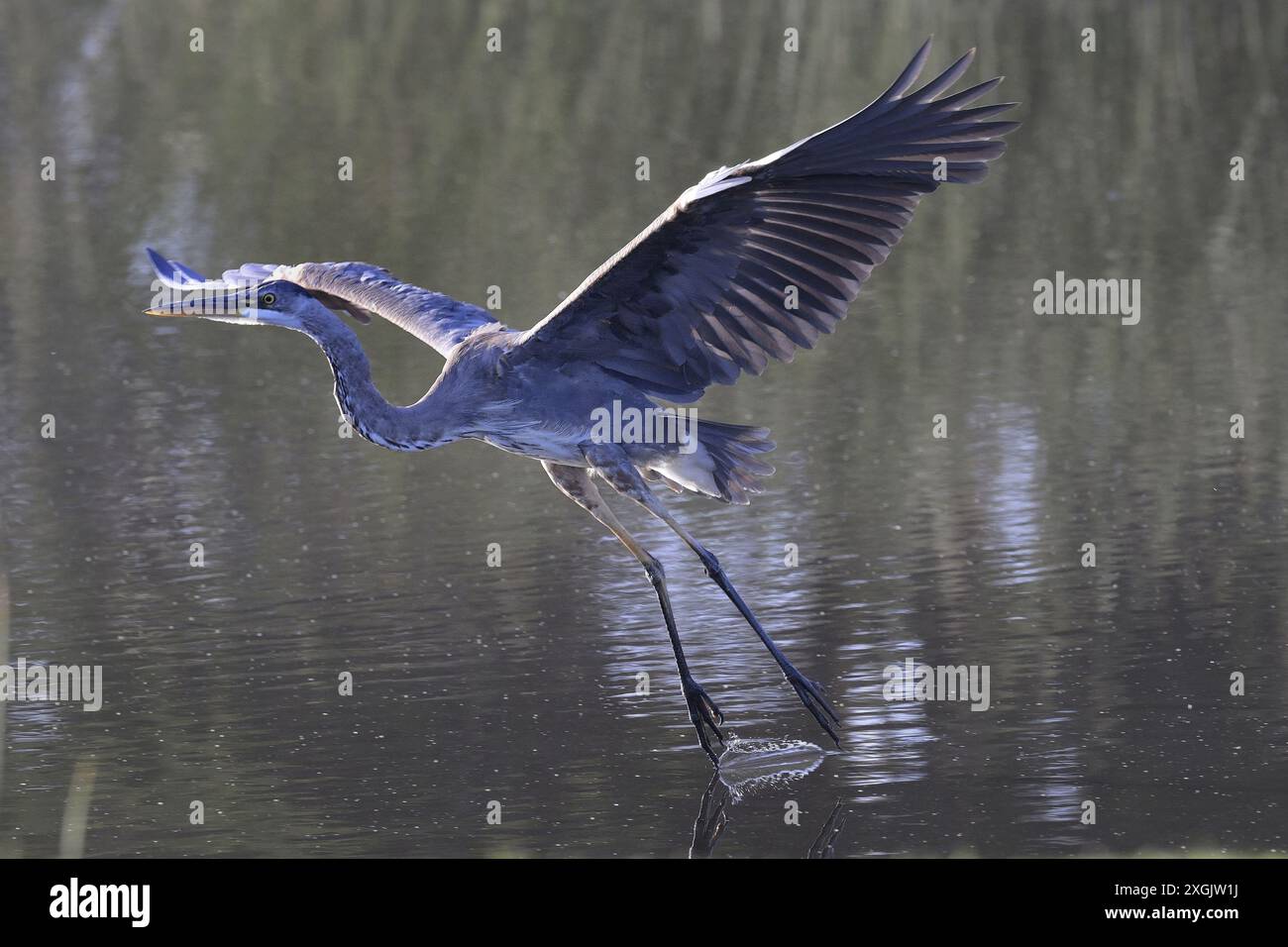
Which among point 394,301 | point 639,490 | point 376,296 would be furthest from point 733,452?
point 376,296

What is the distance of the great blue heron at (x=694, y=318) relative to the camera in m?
7.59

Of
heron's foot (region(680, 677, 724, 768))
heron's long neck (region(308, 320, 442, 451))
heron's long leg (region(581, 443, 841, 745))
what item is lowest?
heron's foot (region(680, 677, 724, 768))

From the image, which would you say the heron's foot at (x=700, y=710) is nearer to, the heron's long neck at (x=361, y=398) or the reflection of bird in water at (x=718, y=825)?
the reflection of bird in water at (x=718, y=825)

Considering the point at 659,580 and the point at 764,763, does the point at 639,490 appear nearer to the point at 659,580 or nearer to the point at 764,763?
the point at 659,580

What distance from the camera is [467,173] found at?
18672 mm

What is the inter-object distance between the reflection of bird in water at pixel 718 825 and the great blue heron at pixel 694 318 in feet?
1.14

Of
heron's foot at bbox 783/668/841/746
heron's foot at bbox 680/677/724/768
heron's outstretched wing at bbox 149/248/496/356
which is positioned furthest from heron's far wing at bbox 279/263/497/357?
heron's foot at bbox 783/668/841/746

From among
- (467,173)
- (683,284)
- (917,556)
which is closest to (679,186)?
(467,173)

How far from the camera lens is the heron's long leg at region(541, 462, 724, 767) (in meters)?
7.70

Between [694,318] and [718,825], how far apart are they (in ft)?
7.19

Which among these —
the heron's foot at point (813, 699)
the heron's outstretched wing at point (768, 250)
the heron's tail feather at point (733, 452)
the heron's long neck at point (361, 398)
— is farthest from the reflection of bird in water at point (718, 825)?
the heron's long neck at point (361, 398)

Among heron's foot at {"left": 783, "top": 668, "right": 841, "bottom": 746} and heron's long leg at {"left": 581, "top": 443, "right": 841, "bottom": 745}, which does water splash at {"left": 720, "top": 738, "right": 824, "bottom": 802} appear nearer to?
heron's foot at {"left": 783, "top": 668, "right": 841, "bottom": 746}

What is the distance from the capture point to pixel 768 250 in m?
7.96

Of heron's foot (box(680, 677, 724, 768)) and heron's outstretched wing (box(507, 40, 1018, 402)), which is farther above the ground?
heron's outstretched wing (box(507, 40, 1018, 402))
